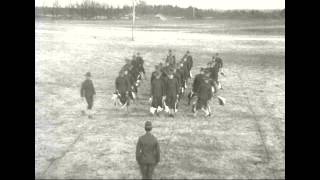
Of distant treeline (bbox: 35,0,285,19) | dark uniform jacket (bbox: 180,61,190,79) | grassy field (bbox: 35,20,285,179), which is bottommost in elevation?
grassy field (bbox: 35,20,285,179)

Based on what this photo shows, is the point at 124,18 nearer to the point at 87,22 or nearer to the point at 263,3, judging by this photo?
the point at 87,22

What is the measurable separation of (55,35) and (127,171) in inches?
1066

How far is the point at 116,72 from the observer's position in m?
28.3

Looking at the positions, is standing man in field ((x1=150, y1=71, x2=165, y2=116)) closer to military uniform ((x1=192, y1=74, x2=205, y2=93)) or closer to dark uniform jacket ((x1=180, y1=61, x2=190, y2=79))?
military uniform ((x1=192, y1=74, x2=205, y2=93))

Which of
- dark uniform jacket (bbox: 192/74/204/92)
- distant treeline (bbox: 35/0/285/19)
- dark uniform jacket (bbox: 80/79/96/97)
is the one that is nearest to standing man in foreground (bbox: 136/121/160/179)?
dark uniform jacket (bbox: 80/79/96/97)

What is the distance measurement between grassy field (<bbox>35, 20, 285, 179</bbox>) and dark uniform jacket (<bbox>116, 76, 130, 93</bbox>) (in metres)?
1.02

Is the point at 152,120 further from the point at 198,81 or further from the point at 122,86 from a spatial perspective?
the point at 198,81

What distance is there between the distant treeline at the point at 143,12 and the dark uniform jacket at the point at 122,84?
80.4 ft

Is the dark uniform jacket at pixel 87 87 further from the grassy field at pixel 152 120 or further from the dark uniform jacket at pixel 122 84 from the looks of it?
the dark uniform jacket at pixel 122 84

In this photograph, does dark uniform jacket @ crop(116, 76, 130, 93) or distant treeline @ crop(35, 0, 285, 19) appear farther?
distant treeline @ crop(35, 0, 285, 19)

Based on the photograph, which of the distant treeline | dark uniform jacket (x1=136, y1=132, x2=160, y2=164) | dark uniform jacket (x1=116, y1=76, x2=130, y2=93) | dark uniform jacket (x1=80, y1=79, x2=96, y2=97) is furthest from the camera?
the distant treeline

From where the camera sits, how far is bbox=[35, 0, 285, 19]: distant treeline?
4669 centimetres
